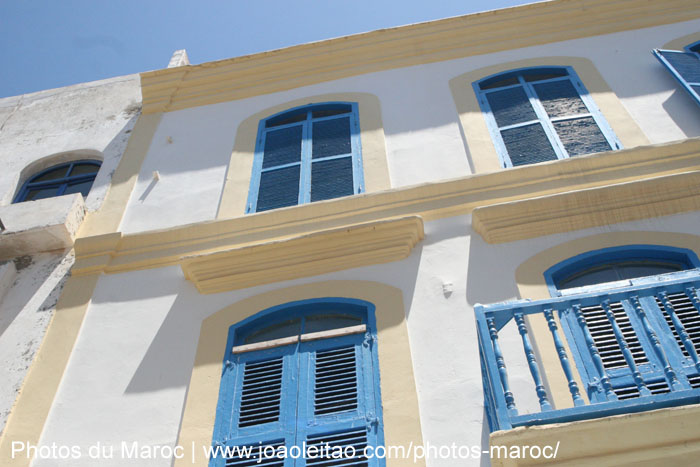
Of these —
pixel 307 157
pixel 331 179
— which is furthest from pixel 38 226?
pixel 331 179

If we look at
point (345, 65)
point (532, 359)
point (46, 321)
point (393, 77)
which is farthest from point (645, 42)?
point (46, 321)

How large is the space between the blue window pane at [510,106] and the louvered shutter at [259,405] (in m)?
3.64

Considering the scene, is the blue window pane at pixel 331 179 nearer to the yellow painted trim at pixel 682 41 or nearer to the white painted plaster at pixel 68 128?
the white painted plaster at pixel 68 128

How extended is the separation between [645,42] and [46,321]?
7.03 metres

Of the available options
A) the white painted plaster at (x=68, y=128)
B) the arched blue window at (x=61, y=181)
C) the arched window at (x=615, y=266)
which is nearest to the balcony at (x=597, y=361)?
the arched window at (x=615, y=266)

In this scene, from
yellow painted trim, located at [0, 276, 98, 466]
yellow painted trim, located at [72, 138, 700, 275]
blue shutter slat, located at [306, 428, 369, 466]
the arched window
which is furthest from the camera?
yellow painted trim, located at [72, 138, 700, 275]

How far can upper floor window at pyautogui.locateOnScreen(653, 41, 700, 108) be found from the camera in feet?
25.1

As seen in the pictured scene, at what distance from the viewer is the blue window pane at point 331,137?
8159 mm

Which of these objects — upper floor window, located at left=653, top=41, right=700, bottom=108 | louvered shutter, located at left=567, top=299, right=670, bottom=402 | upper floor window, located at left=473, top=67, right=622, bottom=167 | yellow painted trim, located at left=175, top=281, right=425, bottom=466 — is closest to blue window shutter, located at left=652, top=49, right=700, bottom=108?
upper floor window, located at left=653, top=41, right=700, bottom=108

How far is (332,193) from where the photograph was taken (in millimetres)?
7570

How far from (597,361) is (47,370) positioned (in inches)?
170

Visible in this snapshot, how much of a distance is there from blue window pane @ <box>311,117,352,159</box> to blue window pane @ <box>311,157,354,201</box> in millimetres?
199

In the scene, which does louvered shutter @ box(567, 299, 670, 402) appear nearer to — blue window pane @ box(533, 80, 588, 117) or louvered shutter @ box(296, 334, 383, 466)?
louvered shutter @ box(296, 334, 383, 466)

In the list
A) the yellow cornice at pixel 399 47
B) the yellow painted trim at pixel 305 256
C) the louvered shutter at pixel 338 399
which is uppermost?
the yellow cornice at pixel 399 47
